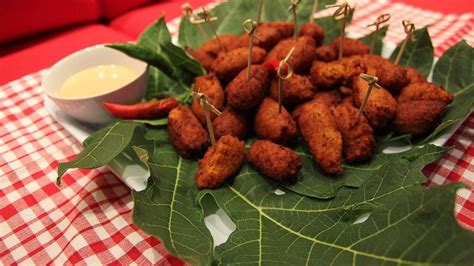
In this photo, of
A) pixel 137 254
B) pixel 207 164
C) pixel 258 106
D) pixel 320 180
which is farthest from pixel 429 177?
Result: pixel 137 254

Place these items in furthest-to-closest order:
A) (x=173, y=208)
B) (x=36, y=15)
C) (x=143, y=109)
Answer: (x=36, y=15) → (x=143, y=109) → (x=173, y=208)

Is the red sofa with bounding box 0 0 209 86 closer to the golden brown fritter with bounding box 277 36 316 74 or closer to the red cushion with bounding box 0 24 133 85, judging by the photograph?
the red cushion with bounding box 0 24 133 85

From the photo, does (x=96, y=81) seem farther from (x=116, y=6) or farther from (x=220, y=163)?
(x=116, y=6)

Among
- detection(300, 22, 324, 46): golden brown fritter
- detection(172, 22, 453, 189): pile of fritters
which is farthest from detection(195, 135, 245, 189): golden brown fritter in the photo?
detection(300, 22, 324, 46): golden brown fritter

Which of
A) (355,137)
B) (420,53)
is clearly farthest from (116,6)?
(355,137)

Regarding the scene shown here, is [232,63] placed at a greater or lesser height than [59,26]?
greater

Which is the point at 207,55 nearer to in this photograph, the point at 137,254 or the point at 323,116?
the point at 323,116

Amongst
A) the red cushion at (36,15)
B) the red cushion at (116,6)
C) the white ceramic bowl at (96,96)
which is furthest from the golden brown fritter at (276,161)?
the red cushion at (116,6)
